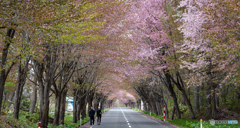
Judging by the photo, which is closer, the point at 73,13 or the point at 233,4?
the point at 73,13

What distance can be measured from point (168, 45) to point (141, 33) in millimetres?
2674

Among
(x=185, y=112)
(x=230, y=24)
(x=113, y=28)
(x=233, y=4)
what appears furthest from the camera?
(x=185, y=112)

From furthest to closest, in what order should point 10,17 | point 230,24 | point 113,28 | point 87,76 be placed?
point 87,76
point 113,28
point 230,24
point 10,17

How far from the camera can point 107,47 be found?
15.0 m

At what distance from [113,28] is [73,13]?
24.1 ft

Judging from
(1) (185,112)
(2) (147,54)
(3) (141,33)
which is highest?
(3) (141,33)

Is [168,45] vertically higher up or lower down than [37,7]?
higher up

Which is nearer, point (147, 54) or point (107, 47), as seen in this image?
point (107, 47)

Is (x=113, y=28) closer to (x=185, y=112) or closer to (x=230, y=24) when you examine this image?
(x=230, y=24)

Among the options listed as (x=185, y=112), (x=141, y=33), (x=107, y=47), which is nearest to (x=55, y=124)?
(x=107, y=47)

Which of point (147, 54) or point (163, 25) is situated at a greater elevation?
point (163, 25)

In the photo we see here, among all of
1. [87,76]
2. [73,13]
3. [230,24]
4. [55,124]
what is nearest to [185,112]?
[87,76]

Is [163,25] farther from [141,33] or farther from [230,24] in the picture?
[230,24]

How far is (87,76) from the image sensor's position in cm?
2600
